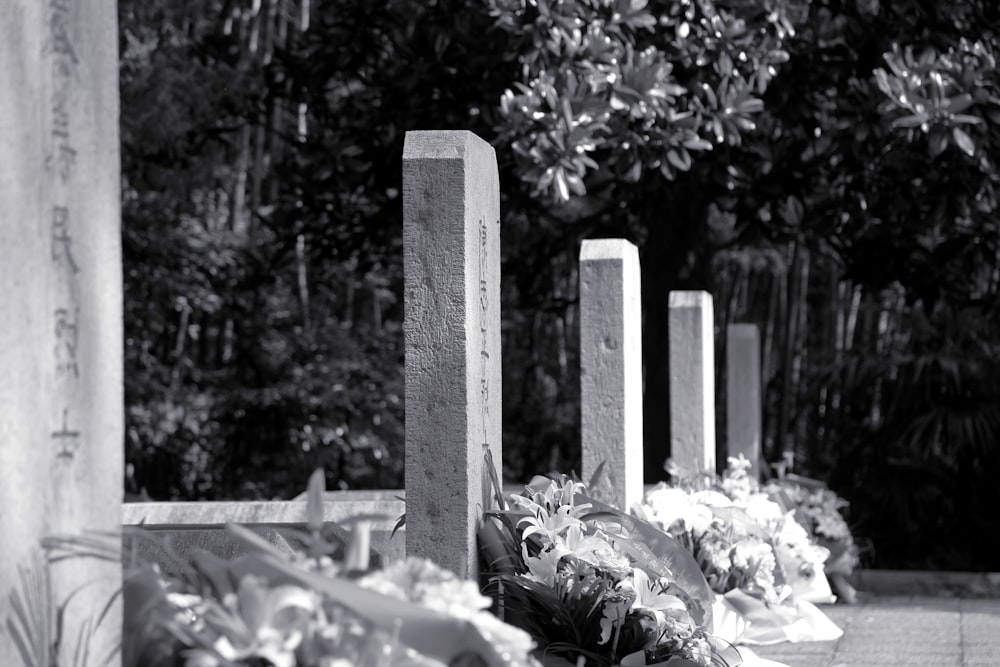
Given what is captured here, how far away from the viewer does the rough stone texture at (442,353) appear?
3666 millimetres

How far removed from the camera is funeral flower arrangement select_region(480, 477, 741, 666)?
12.6 ft

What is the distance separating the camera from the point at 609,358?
5430 millimetres

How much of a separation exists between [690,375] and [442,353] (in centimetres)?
377

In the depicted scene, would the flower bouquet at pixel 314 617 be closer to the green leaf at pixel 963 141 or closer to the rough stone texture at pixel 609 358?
the rough stone texture at pixel 609 358

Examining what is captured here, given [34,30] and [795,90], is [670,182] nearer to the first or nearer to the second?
[795,90]

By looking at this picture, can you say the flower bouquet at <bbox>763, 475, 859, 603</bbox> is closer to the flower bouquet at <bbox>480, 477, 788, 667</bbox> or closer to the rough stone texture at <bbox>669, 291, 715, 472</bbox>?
the rough stone texture at <bbox>669, 291, 715, 472</bbox>

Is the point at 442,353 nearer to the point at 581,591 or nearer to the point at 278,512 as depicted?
the point at 581,591

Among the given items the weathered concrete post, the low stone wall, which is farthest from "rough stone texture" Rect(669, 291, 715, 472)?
the weathered concrete post

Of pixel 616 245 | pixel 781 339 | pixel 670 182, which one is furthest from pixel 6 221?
pixel 781 339

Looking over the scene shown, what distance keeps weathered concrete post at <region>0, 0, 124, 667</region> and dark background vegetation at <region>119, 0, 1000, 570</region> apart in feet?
14.3

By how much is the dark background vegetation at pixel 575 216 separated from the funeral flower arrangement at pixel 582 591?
2.89 m

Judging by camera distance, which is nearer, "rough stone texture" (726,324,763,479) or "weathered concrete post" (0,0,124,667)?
"weathered concrete post" (0,0,124,667)

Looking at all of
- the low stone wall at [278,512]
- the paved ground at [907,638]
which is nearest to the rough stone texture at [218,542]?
the low stone wall at [278,512]

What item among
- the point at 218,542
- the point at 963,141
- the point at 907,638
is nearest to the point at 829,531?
the point at 907,638
